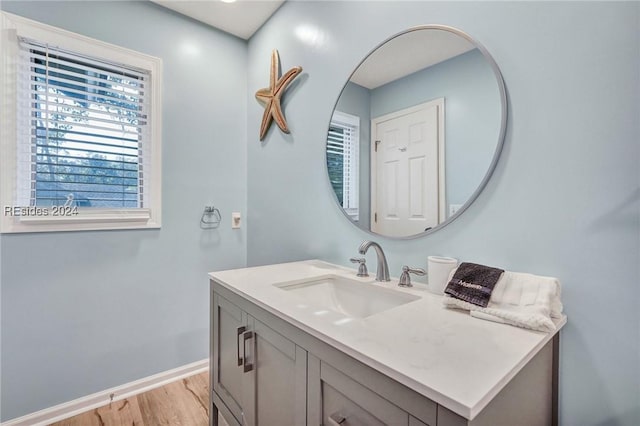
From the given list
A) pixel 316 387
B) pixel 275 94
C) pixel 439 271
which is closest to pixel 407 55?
pixel 439 271

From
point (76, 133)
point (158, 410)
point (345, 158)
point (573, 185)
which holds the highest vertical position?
point (76, 133)

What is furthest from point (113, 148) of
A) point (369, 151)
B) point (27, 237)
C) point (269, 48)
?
point (369, 151)

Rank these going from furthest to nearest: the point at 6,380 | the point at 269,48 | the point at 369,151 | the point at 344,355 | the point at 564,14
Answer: the point at 269,48 < the point at 6,380 < the point at 369,151 < the point at 564,14 < the point at 344,355

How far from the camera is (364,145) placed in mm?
1357

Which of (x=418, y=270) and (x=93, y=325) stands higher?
(x=418, y=270)

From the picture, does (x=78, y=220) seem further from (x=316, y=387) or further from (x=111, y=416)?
(x=316, y=387)

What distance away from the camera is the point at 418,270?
3.54 feet

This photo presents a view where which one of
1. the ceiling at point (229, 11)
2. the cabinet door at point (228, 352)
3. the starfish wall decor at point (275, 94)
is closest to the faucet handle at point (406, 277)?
the cabinet door at point (228, 352)

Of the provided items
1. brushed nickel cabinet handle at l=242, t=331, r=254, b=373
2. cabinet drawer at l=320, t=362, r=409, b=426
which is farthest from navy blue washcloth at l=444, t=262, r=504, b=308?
brushed nickel cabinet handle at l=242, t=331, r=254, b=373

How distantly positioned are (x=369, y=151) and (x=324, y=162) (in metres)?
0.33

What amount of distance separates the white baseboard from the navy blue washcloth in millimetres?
2006

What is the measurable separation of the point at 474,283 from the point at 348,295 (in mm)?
Result: 559

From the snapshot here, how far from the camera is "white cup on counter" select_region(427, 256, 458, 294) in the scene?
0.99 meters

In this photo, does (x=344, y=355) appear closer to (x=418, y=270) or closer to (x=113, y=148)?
(x=418, y=270)
